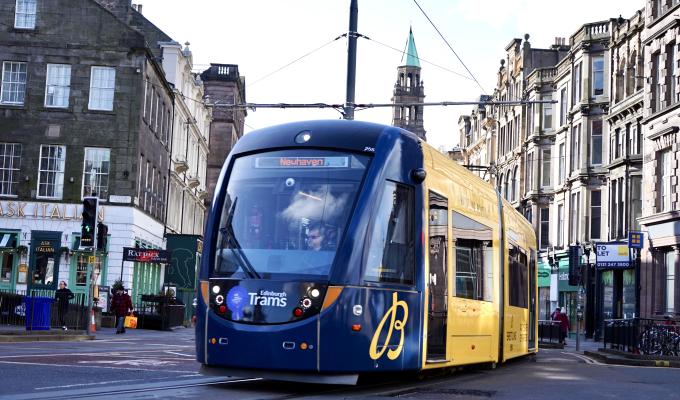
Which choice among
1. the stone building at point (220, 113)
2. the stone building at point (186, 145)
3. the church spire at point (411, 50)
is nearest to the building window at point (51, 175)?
the stone building at point (186, 145)

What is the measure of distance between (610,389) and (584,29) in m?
39.9

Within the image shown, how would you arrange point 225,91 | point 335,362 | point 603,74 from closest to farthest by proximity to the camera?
1. point 335,362
2. point 603,74
3. point 225,91

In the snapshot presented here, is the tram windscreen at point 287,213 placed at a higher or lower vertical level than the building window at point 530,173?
lower

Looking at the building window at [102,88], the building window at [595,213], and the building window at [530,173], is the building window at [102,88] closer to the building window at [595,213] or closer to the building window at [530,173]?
the building window at [595,213]

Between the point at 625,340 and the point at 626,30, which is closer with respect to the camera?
the point at 625,340

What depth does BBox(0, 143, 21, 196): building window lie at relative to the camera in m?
43.1

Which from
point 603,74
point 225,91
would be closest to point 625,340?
point 603,74

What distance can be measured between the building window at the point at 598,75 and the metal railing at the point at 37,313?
90.3 feet

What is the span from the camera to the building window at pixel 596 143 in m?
51.8

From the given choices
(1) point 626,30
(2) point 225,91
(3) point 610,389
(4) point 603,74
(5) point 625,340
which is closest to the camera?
(3) point 610,389

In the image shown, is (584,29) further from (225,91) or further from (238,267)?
(238,267)

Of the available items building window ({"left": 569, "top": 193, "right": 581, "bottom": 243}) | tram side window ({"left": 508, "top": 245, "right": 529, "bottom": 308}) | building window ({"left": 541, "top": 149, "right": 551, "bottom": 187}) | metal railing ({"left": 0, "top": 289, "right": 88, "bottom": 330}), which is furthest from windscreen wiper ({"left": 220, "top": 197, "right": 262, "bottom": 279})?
building window ({"left": 541, "top": 149, "right": 551, "bottom": 187})

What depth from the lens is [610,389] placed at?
590 inches

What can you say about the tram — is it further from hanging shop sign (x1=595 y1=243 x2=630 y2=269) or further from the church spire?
the church spire
